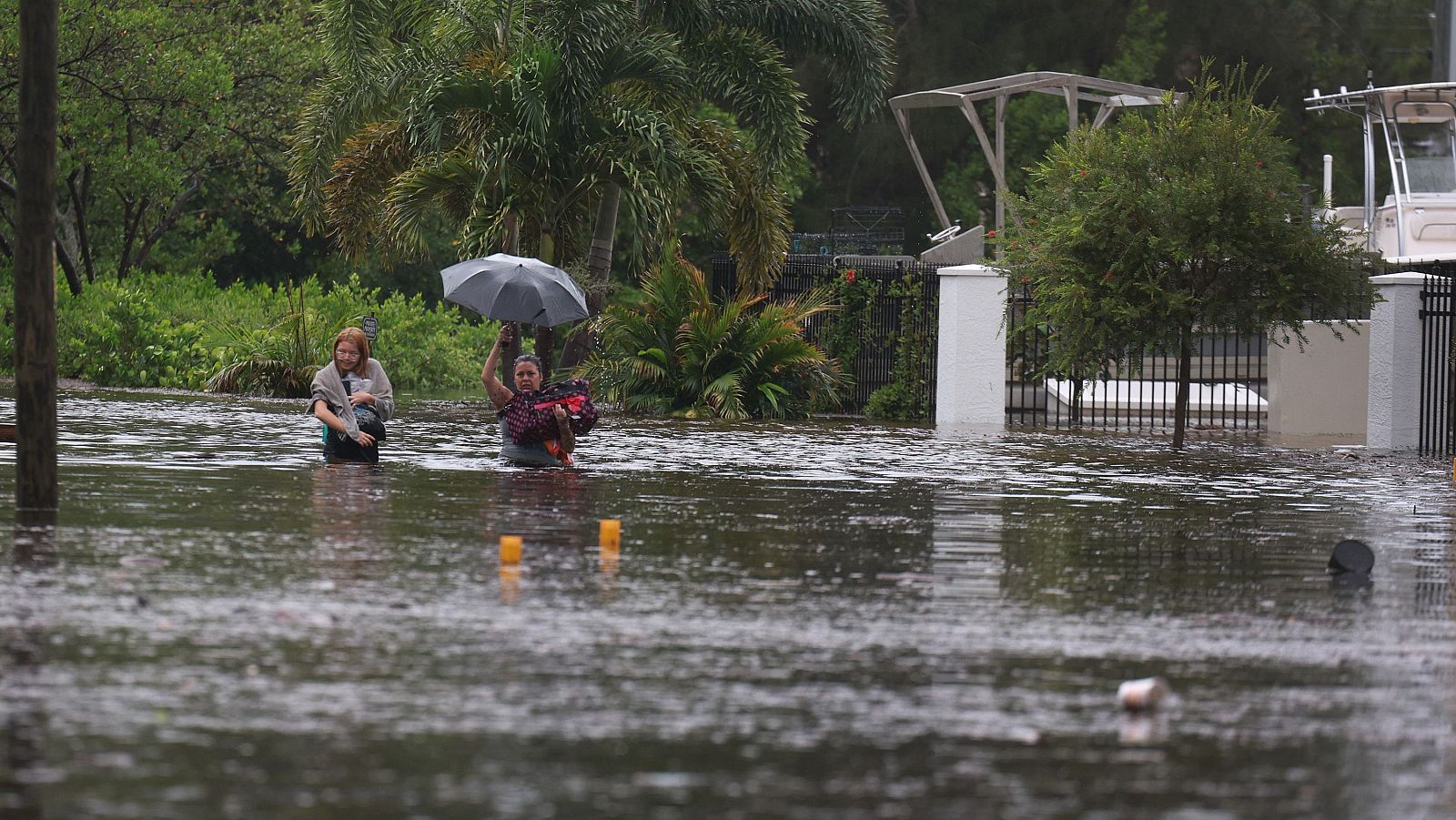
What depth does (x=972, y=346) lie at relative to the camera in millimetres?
26766

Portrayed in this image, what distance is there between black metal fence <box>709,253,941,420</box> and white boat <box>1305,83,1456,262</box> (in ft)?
17.7

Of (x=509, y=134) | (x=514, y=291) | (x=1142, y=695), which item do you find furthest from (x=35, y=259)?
(x=509, y=134)

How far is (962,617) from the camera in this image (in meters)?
8.74

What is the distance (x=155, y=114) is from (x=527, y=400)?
22714 millimetres

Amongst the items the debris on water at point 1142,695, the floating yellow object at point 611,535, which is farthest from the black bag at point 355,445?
the debris on water at point 1142,695

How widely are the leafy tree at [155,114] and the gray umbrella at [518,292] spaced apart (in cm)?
1851

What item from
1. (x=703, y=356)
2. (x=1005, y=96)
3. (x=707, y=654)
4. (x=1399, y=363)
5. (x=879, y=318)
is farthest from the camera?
(x=1005, y=96)

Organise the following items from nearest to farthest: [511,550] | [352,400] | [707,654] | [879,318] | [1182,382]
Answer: [707,654] → [511,550] → [352,400] → [1182,382] → [879,318]

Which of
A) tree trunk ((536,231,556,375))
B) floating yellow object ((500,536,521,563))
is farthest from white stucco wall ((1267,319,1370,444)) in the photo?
floating yellow object ((500,536,521,563))

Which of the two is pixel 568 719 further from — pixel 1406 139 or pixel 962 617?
pixel 1406 139

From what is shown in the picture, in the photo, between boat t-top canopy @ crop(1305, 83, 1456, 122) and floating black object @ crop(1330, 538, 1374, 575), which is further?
boat t-top canopy @ crop(1305, 83, 1456, 122)

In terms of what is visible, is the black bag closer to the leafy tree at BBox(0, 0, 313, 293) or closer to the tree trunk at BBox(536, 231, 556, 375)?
the tree trunk at BBox(536, 231, 556, 375)

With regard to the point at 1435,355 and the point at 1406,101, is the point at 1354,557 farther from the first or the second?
the point at 1406,101

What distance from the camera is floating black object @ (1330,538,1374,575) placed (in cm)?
1035
